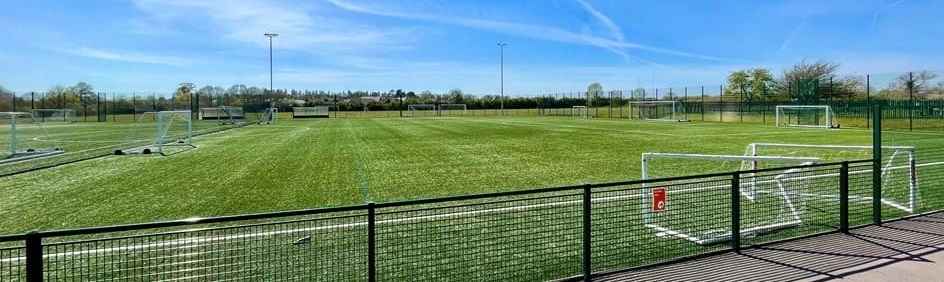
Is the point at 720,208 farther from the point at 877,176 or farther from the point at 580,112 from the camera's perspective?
the point at 580,112

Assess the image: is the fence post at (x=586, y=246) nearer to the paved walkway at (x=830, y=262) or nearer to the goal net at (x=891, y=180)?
the paved walkway at (x=830, y=262)

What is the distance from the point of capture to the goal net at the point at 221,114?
41.4 meters

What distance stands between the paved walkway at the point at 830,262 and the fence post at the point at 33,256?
3.49m

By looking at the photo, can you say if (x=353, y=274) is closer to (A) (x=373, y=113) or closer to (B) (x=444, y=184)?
(B) (x=444, y=184)

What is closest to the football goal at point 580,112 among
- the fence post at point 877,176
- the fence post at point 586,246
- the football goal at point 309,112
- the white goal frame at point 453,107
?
the white goal frame at point 453,107

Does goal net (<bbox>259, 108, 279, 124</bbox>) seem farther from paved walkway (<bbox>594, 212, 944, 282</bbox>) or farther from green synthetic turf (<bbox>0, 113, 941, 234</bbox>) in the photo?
paved walkway (<bbox>594, 212, 944, 282</bbox>)

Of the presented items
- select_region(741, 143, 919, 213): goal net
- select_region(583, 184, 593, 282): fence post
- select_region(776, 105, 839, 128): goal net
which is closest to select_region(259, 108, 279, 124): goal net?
select_region(776, 105, 839, 128): goal net

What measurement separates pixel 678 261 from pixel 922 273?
5.77ft

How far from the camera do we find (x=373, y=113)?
76.9m

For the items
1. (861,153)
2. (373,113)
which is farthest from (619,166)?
(373,113)

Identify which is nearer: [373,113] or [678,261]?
[678,261]

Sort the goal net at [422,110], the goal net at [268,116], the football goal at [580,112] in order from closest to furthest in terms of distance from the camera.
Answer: the goal net at [268,116] → the football goal at [580,112] → the goal net at [422,110]

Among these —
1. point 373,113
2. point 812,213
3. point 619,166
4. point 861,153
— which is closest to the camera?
point 812,213

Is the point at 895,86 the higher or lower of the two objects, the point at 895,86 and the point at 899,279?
the higher
